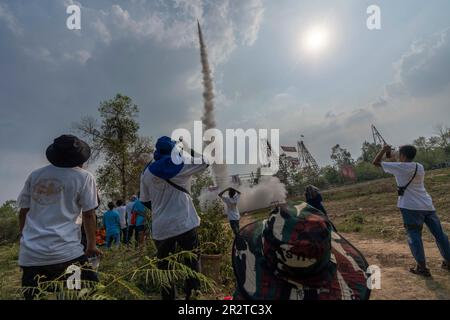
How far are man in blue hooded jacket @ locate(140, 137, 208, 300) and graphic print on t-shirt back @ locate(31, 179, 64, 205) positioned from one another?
1025mm

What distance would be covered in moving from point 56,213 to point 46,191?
0.21 metres

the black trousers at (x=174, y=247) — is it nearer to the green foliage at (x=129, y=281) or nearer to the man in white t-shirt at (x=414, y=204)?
the green foliage at (x=129, y=281)

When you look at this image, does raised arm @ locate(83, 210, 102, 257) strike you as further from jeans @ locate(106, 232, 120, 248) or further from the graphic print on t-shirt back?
jeans @ locate(106, 232, 120, 248)

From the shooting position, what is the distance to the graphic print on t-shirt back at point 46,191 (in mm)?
2500

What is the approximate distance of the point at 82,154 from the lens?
2693 millimetres

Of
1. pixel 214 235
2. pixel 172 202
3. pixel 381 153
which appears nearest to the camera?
pixel 172 202

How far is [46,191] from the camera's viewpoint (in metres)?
2.51

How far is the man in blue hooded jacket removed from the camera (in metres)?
3.28

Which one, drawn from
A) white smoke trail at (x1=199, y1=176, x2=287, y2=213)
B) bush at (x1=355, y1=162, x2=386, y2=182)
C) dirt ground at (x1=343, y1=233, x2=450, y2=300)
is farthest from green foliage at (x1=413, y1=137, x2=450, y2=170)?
dirt ground at (x1=343, y1=233, x2=450, y2=300)

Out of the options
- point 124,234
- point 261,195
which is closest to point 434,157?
point 261,195

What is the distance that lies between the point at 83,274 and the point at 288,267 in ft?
5.95

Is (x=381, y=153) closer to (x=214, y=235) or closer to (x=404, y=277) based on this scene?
(x=404, y=277)
